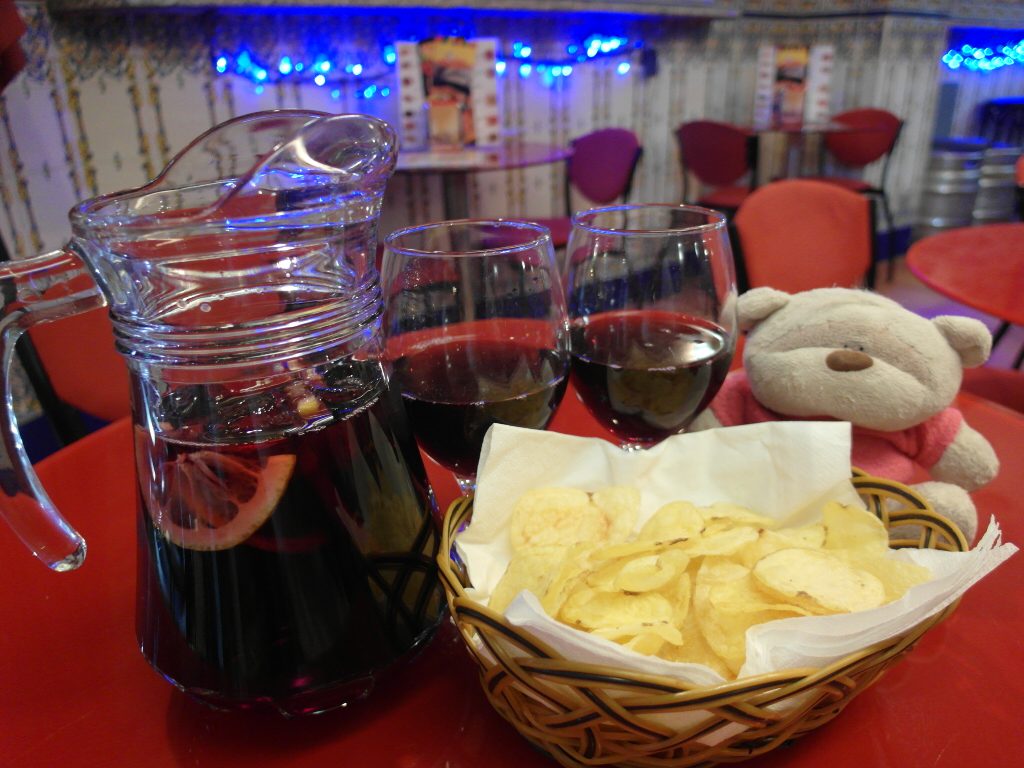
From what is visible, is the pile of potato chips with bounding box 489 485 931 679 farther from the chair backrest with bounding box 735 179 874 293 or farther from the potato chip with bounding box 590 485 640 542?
the chair backrest with bounding box 735 179 874 293

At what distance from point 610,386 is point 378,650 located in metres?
0.30

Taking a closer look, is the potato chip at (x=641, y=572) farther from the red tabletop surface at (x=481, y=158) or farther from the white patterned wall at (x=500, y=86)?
the white patterned wall at (x=500, y=86)

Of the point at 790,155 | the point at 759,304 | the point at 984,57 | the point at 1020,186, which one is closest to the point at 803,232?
the point at 1020,186

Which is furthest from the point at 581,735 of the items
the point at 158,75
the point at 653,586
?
the point at 158,75

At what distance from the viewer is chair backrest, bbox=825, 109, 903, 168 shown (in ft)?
14.1

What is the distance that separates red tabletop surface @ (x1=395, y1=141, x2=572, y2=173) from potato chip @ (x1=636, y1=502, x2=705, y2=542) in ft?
7.35

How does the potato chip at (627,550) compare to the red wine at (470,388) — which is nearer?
the potato chip at (627,550)

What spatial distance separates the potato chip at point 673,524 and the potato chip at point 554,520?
0.03 metres

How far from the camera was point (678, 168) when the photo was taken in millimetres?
4855

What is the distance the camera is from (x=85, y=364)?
50.7 inches

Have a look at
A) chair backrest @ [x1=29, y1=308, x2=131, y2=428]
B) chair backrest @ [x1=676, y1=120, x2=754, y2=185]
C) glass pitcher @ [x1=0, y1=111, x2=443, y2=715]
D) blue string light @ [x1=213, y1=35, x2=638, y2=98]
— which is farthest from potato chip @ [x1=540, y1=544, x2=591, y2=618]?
chair backrest @ [x1=676, y1=120, x2=754, y2=185]

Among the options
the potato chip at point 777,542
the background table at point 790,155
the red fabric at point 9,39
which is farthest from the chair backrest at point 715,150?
the potato chip at point 777,542

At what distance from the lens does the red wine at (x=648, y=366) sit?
631 mm

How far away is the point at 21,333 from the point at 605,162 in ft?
11.9
